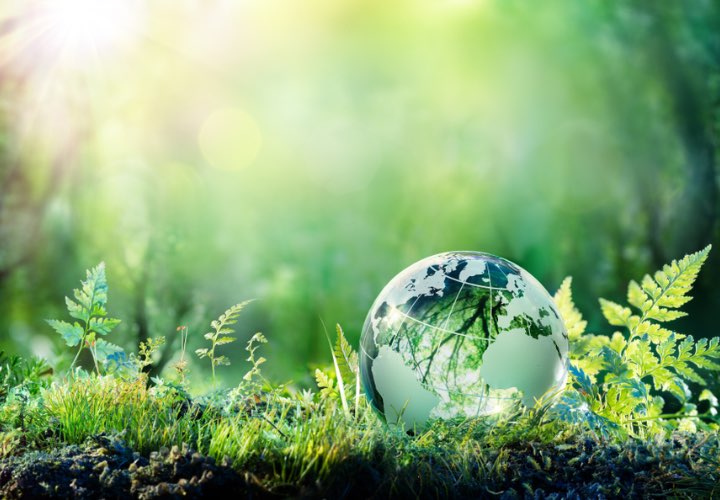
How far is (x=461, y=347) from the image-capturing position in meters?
3.97

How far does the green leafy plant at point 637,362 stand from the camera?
4176 mm

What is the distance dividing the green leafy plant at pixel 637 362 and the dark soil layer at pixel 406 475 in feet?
1.22

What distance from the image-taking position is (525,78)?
892 centimetres

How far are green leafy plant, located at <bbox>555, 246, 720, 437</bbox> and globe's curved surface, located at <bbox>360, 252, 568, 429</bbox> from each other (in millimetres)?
250

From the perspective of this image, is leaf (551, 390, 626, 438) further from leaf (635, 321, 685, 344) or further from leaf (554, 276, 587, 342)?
leaf (554, 276, 587, 342)

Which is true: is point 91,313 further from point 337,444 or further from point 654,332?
point 654,332

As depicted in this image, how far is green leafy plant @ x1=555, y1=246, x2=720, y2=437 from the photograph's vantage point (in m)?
4.18

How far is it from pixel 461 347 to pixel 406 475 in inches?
36.9

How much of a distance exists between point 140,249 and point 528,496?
6.34m

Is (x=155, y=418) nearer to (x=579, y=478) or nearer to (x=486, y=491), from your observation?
(x=486, y=491)

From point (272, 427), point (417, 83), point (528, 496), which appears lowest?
point (528, 496)

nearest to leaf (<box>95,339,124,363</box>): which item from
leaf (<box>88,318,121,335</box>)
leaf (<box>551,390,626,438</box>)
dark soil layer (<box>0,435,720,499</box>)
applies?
leaf (<box>88,318,121,335</box>)

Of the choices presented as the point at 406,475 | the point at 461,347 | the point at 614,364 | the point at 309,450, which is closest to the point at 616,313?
the point at 614,364

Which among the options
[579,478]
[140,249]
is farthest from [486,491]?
[140,249]
